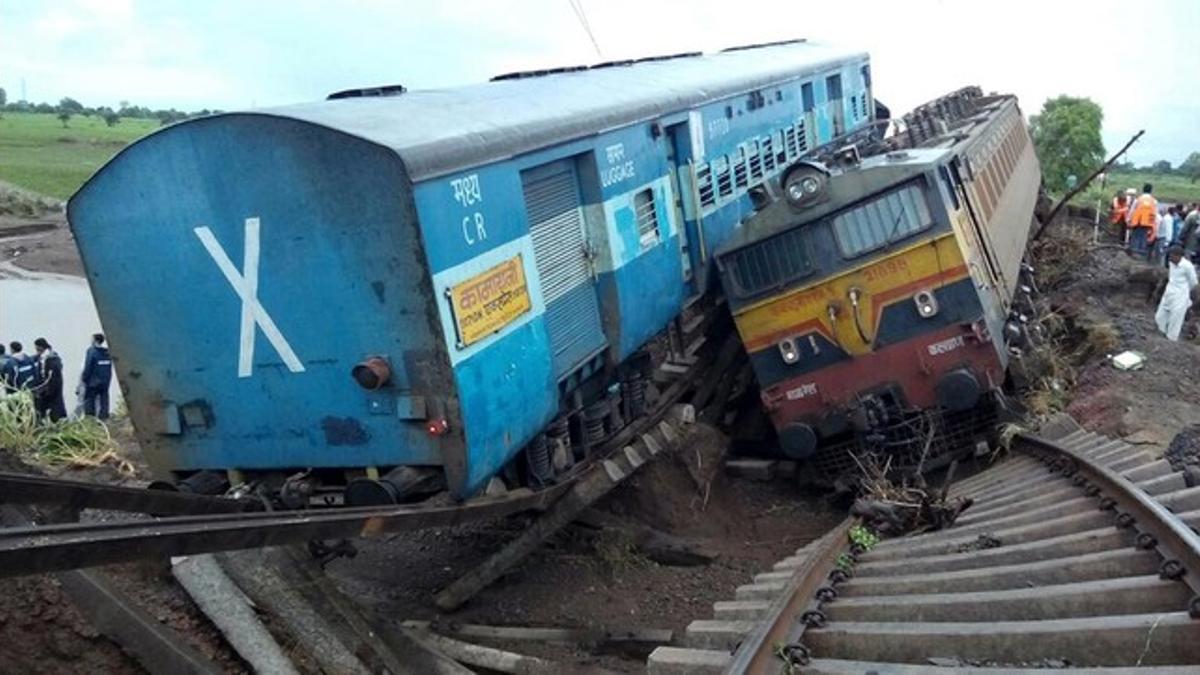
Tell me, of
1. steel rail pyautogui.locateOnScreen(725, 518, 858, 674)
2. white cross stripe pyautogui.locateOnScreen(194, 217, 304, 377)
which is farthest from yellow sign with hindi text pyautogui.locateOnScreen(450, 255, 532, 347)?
steel rail pyautogui.locateOnScreen(725, 518, 858, 674)

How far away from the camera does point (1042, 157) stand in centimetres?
3550

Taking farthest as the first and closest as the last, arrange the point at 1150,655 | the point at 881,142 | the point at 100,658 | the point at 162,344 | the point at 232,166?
the point at 881,142, the point at 162,344, the point at 232,166, the point at 100,658, the point at 1150,655

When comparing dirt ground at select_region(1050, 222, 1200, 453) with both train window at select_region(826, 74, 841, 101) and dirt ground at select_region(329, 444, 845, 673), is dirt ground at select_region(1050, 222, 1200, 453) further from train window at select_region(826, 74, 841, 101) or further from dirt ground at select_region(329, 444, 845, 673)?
train window at select_region(826, 74, 841, 101)

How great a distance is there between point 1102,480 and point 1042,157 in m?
31.8

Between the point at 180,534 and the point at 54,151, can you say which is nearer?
the point at 180,534

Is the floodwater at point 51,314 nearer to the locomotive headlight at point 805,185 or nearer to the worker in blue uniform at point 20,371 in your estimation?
the worker in blue uniform at point 20,371

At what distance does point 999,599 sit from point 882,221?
513cm

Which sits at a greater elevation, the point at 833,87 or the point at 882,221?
the point at 833,87

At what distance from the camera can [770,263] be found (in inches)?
388

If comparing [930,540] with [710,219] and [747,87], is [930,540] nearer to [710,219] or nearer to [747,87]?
[710,219]

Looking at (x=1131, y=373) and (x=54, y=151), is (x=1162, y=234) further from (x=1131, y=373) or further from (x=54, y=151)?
(x=54, y=151)

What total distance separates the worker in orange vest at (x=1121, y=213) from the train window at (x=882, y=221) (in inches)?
466

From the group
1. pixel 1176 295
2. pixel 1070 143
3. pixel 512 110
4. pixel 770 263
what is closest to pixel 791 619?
pixel 512 110

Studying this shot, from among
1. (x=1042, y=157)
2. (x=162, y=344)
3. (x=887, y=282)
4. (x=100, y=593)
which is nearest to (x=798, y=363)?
(x=887, y=282)
